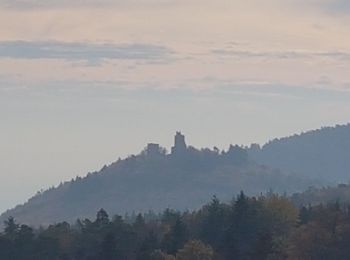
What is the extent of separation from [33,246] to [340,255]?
105ft

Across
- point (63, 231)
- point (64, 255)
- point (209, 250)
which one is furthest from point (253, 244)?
point (63, 231)

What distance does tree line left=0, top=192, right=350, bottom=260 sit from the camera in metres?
103

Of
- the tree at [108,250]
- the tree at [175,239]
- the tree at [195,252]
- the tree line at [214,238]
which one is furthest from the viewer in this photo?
the tree at [175,239]

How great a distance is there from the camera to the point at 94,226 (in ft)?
414

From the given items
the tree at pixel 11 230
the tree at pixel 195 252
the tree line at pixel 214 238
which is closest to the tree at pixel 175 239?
the tree line at pixel 214 238

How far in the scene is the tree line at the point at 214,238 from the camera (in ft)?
339

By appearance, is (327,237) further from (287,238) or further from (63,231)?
(63,231)

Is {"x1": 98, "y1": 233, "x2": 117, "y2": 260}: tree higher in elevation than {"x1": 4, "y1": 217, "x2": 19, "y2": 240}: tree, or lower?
lower

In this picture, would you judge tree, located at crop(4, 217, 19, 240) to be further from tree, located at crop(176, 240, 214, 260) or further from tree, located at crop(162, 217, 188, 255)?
tree, located at crop(176, 240, 214, 260)

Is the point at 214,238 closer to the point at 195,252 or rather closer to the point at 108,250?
the point at 108,250

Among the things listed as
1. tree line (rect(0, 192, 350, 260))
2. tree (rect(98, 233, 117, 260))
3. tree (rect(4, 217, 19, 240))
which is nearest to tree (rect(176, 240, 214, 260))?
tree line (rect(0, 192, 350, 260))

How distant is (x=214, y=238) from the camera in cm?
11769

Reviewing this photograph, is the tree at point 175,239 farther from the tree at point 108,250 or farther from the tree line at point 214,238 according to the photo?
the tree at point 108,250

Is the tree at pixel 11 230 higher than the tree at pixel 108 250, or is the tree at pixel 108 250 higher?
the tree at pixel 11 230
